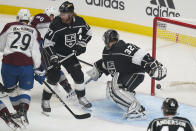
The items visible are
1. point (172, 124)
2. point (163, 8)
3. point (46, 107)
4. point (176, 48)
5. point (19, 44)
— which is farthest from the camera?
point (163, 8)

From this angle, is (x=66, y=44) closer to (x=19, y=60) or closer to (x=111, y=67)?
(x=111, y=67)

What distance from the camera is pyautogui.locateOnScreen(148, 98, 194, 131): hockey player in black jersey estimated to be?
3232 mm

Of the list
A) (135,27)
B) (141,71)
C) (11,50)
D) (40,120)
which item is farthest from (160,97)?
(135,27)

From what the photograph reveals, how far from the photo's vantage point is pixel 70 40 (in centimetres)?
512

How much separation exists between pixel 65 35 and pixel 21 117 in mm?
1021

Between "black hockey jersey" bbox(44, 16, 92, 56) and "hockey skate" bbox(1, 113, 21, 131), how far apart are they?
2.83 ft

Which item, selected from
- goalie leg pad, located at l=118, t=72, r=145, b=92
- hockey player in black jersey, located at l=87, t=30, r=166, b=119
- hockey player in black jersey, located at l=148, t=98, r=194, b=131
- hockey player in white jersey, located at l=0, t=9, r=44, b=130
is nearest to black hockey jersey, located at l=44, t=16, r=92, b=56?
hockey player in black jersey, located at l=87, t=30, r=166, b=119

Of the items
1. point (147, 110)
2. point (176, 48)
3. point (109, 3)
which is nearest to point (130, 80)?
point (147, 110)

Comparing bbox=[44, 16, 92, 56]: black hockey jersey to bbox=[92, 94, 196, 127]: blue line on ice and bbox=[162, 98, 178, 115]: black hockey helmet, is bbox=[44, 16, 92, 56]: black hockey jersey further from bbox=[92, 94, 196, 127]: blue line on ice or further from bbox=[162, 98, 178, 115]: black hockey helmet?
bbox=[162, 98, 178, 115]: black hockey helmet

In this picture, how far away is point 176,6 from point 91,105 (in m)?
2.79

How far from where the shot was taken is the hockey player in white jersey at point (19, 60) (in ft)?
14.7

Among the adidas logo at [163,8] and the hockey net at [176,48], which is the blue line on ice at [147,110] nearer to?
the hockey net at [176,48]

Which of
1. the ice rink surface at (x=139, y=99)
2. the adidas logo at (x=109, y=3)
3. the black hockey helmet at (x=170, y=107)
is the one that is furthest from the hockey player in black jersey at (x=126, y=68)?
the adidas logo at (x=109, y=3)

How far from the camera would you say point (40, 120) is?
Answer: 494 cm
